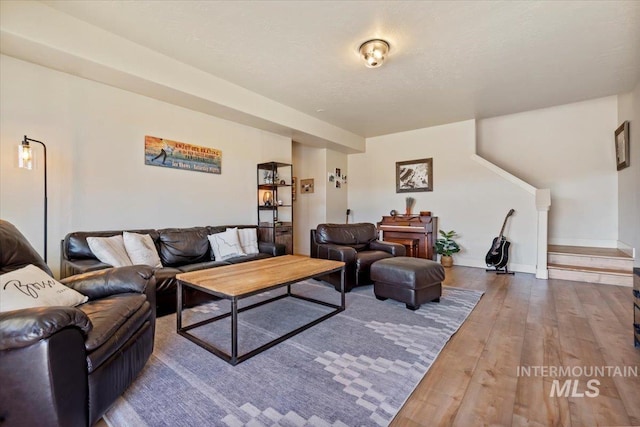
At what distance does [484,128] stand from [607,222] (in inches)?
99.7

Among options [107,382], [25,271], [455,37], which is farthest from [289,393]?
[455,37]

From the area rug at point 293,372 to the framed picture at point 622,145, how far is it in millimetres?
3675

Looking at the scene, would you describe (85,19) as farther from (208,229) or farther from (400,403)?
(400,403)

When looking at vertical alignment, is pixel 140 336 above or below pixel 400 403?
above

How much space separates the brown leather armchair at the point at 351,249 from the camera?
3.52 m

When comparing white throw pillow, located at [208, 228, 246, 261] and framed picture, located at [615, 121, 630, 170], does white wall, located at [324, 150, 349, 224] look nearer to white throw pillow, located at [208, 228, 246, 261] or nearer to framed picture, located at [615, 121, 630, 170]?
white throw pillow, located at [208, 228, 246, 261]

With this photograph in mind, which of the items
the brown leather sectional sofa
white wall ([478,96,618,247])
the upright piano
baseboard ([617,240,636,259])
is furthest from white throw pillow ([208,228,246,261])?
baseboard ([617,240,636,259])

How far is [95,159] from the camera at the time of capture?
3090 mm

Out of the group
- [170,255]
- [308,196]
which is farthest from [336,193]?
[170,255]

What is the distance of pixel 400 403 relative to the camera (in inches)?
58.5

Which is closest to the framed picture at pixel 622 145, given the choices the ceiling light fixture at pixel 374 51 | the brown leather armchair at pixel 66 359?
the ceiling light fixture at pixel 374 51

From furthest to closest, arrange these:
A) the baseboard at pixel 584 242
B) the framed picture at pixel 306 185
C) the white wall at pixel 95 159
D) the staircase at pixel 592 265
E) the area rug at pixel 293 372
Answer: the framed picture at pixel 306 185 → the baseboard at pixel 584 242 → the staircase at pixel 592 265 → the white wall at pixel 95 159 → the area rug at pixel 293 372

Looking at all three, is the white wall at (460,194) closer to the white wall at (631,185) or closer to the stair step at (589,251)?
the stair step at (589,251)

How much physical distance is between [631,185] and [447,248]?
257 cm
